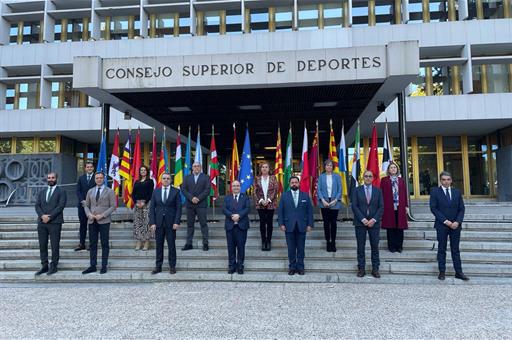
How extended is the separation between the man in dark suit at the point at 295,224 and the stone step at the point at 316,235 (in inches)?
66.4

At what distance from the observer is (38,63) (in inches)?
848

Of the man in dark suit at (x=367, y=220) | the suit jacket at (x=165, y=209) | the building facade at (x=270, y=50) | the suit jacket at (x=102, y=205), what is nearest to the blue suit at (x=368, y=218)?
the man in dark suit at (x=367, y=220)

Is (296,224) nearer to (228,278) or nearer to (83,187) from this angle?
A: (228,278)

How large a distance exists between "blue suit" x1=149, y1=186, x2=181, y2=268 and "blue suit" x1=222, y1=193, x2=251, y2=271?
36.4 inches

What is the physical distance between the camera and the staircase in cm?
675

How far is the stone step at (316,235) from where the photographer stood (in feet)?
26.9

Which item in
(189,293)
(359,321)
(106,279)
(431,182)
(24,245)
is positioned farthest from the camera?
(431,182)

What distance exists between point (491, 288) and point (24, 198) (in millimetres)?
22607

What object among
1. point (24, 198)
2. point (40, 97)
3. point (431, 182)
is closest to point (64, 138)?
point (40, 97)

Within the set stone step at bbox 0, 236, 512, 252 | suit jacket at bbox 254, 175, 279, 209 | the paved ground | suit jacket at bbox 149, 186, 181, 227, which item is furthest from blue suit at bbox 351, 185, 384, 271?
suit jacket at bbox 149, 186, 181, 227

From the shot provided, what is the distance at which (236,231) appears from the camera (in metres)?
6.79

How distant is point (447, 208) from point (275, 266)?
3.16 metres

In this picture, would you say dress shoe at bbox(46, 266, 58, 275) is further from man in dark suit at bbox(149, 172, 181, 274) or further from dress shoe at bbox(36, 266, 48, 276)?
man in dark suit at bbox(149, 172, 181, 274)

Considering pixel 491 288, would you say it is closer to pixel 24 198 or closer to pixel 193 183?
pixel 193 183
